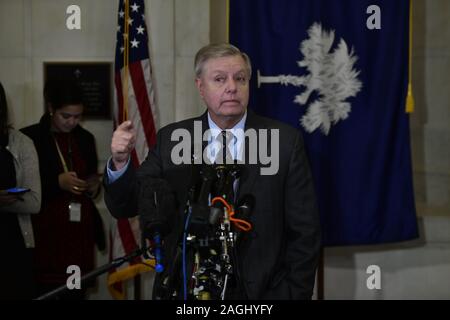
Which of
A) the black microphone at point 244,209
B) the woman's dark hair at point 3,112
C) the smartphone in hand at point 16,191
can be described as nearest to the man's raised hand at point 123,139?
the black microphone at point 244,209

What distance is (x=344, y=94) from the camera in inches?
161

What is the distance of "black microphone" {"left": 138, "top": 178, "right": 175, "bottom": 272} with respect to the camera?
4.90 feet

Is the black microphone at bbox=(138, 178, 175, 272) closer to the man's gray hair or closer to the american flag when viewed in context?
the man's gray hair

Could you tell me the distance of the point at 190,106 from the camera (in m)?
A: 4.21

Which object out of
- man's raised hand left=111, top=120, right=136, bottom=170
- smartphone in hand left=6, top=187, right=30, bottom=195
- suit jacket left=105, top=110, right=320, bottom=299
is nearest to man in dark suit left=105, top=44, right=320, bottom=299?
suit jacket left=105, top=110, right=320, bottom=299

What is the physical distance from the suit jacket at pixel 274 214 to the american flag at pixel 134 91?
188 cm

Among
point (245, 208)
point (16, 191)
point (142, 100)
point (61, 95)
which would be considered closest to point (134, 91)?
point (142, 100)

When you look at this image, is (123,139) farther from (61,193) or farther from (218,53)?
(61,193)

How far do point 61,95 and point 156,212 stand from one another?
2549 millimetres

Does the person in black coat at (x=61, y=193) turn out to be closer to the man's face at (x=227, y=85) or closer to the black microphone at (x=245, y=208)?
the man's face at (x=227, y=85)

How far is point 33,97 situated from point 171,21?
1204 mm

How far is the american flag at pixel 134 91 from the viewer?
4043 mm

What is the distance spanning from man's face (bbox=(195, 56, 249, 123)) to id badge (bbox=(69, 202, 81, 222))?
205 centimetres
